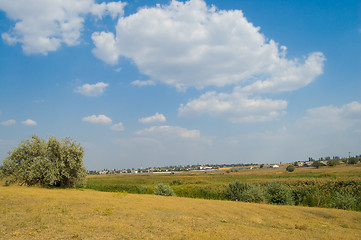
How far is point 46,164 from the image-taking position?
23594mm

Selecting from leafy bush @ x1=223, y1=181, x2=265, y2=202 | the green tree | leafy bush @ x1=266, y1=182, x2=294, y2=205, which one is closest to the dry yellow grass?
leafy bush @ x1=266, y1=182, x2=294, y2=205

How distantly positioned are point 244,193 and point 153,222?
1512 cm

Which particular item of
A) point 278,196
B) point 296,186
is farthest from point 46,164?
point 296,186

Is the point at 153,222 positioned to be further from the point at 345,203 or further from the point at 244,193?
the point at 345,203

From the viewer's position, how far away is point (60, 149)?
2539 centimetres

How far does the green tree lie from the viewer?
23.5m

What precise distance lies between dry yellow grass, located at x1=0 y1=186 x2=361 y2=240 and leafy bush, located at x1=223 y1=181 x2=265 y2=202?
6.78 meters

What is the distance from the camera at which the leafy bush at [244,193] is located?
2297 centimetres

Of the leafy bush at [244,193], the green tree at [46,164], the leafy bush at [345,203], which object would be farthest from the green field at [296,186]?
the green tree at [46,164]

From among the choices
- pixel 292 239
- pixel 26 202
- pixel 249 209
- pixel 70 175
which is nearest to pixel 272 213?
pixel 249 209

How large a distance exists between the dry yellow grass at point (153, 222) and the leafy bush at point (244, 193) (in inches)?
267

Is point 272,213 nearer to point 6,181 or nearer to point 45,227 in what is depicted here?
point 45,227

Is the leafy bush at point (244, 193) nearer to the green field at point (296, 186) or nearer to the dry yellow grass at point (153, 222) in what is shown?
the green field at point (296, 186)

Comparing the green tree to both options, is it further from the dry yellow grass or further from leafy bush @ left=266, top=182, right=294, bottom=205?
leafy bush @ left=266, top=182, right=294, bottom=205
